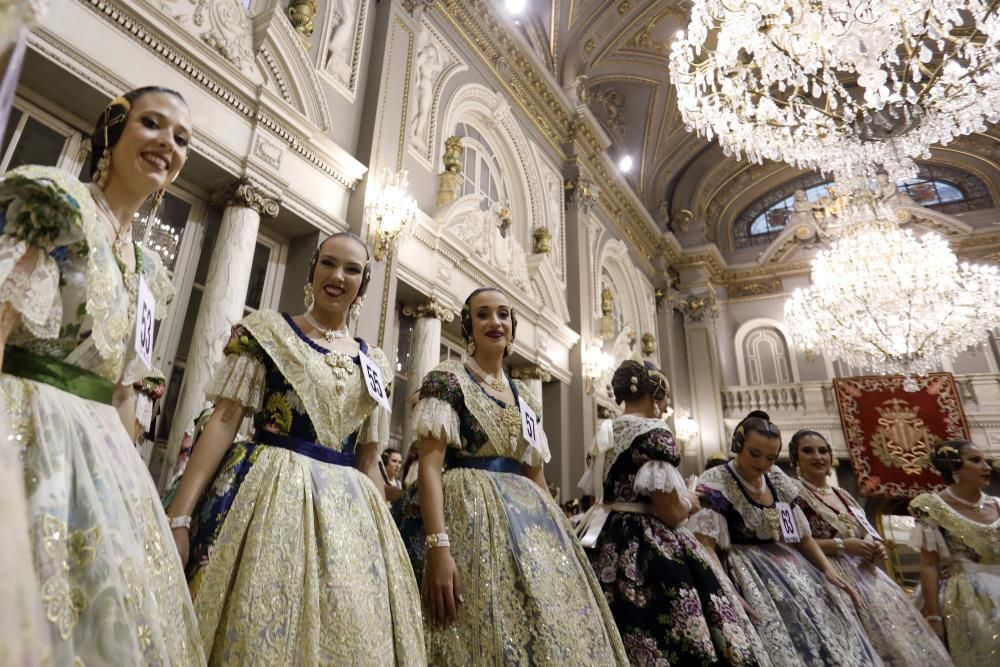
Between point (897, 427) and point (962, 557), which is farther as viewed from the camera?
point (897, 427)

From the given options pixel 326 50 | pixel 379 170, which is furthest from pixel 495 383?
pixel 326 50

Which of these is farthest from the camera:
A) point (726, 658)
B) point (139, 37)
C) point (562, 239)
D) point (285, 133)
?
point (562, 239)

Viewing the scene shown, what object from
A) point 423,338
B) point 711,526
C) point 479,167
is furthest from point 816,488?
Result: point 479,167

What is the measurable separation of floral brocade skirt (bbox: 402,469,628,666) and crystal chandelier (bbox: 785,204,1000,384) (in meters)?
6.88

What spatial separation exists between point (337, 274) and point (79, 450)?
827 millimetres

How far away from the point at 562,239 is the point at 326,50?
13.1 ft

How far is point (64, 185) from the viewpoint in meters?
0.91

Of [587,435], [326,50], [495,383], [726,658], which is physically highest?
[326,50]

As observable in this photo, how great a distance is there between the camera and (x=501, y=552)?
1536 millimetres

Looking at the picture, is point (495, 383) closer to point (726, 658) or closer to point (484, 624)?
point (484, 624)

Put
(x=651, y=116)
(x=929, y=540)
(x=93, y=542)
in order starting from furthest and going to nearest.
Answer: (x=651, y=116), (x=929, y=540), (x=93, y=542)

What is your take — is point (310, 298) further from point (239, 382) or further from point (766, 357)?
point (766, 357)

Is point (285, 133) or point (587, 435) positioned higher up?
point (285, 133)

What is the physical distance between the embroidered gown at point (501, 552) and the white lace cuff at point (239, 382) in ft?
1.46
